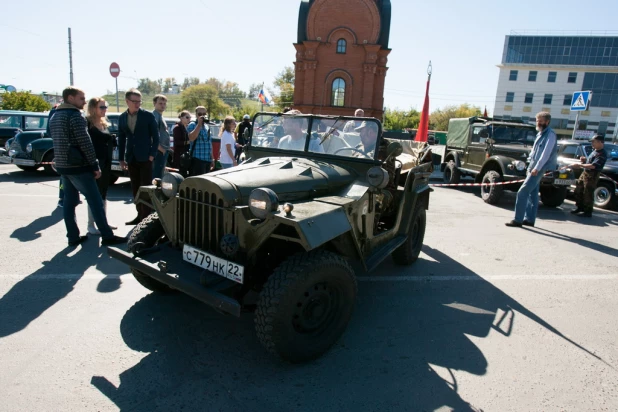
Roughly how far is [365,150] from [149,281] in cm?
240

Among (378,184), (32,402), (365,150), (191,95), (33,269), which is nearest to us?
(32,402)

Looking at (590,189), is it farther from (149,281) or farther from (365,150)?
(149,281)

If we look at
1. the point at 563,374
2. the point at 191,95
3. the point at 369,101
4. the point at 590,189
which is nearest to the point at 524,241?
the point at 590,189

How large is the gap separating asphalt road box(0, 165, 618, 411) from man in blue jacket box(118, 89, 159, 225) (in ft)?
3.76

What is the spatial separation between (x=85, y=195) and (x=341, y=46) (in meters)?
25.7

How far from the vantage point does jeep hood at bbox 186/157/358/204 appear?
3018 millimetres

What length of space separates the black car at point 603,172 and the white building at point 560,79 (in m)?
57.2

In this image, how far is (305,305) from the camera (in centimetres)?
279

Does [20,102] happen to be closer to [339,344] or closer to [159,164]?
[159,164]

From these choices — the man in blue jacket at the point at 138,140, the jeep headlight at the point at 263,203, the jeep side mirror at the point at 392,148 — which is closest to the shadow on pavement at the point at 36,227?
the man in blue jacket at the point at 138,140

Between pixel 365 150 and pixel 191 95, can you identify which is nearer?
pixel 365 150

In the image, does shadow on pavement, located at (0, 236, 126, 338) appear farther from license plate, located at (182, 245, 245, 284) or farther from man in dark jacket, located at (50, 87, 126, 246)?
license plate, located at (182, 245, 245, 284)

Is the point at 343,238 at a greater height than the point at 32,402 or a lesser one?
greater

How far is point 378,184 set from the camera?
11.4ft
